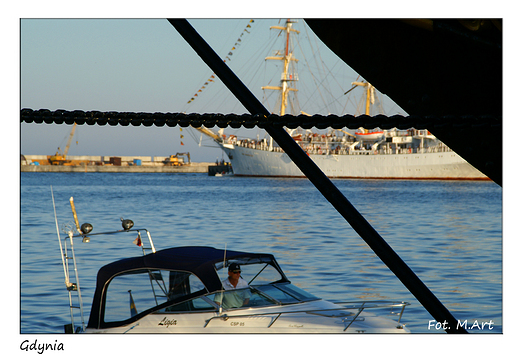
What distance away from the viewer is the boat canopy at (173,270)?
6.30m

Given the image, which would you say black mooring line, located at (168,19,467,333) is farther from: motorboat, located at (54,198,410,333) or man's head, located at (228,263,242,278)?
man's head, located at (228,263,242,278)

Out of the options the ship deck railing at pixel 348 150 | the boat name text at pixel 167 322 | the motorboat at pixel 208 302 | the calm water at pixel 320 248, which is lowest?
the calm water at pixel 320 248

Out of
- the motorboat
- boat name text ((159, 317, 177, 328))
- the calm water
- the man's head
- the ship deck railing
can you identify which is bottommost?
the calm water

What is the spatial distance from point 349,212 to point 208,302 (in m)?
4.85

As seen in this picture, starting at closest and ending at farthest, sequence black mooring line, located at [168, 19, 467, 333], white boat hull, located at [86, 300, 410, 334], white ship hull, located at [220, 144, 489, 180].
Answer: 1. black mooring line, located at [168, 19, 467, 333]
2. white boat hull, located at [86, 300, 410, 334]
3. white ship hull, located at [220, 144, 489, 180]

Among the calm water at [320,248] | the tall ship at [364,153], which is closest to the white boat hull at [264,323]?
the calm water at [320,248]

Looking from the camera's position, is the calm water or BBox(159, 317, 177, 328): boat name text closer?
BBox(159, 317, 177, 328): boat name text

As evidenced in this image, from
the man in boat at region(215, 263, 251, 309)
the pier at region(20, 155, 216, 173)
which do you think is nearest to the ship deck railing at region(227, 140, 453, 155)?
the pier at region(20, 155, 216, 173)

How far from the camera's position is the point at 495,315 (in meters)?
10.9

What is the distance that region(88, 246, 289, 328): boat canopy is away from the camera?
6.30 metres
